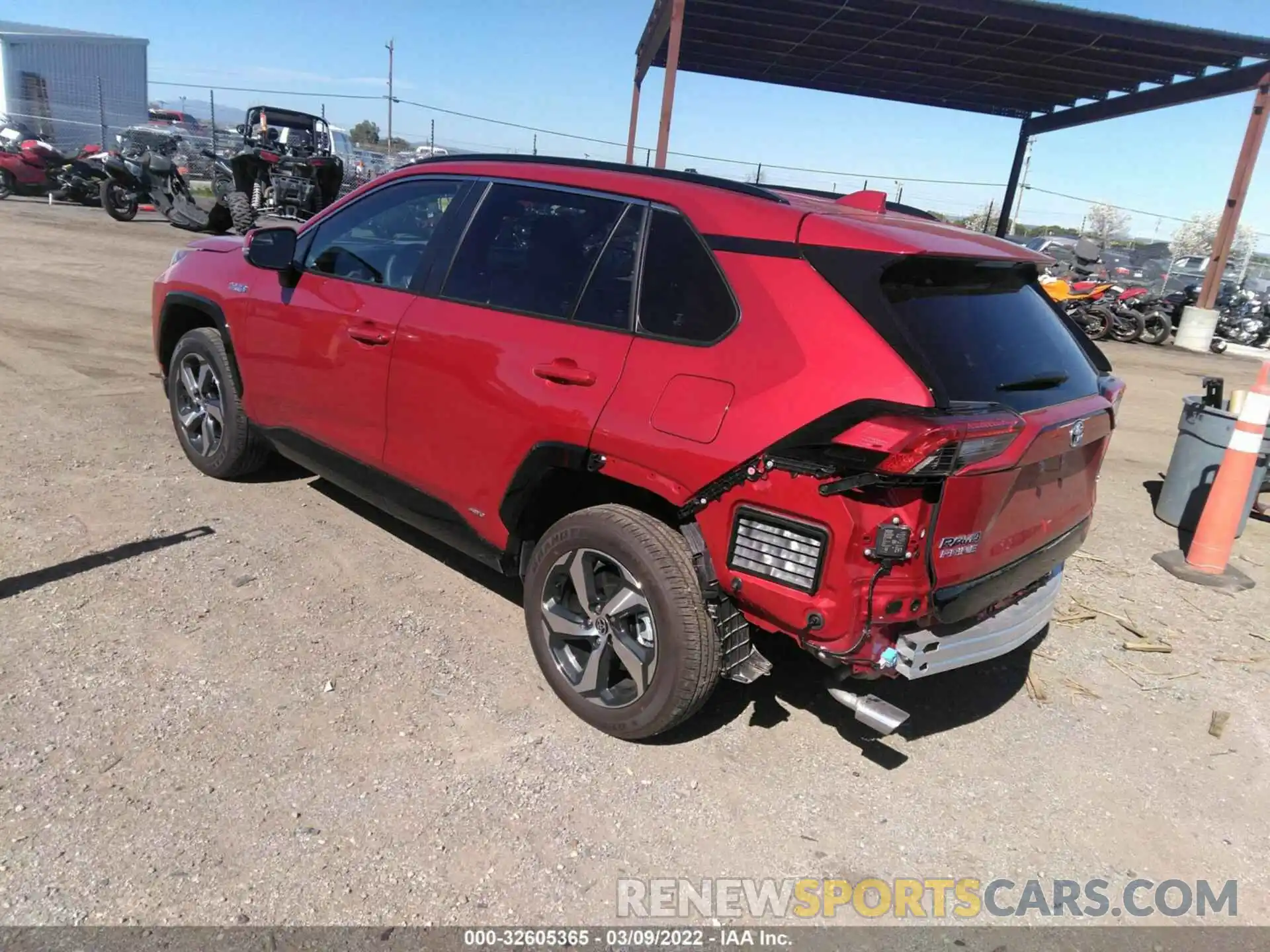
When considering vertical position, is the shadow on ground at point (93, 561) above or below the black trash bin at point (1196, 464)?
below

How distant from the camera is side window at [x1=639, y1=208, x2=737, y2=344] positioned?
2.75m

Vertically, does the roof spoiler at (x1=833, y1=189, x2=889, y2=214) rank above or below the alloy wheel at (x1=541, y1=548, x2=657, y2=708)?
above

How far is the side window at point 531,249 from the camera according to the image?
3.17 metres

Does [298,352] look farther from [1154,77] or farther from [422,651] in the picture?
[1154,77]

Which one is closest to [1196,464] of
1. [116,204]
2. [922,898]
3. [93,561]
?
[922,898]

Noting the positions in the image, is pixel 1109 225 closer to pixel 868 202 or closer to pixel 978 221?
pixel 978 221

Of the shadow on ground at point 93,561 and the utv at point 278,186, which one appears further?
the utv at point 278,186

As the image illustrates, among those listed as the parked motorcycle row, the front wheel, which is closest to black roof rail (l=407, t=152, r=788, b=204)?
the parked motorcycle row

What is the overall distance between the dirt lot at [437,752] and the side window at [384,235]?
4.47ft

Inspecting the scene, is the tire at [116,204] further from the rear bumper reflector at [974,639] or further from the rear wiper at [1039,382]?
the rear bumper reflector at [974,639]

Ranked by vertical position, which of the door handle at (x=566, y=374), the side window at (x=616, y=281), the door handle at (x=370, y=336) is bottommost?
the door handle at (x=370, y=336)

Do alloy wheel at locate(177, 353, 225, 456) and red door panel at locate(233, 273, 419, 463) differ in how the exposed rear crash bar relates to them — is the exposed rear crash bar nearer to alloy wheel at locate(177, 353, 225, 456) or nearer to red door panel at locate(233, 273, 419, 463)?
red door panel at locate(233, 273, 419, 463)

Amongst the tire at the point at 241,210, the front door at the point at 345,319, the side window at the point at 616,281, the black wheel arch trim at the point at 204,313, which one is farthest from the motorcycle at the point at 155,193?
the side window at the point at 616,281

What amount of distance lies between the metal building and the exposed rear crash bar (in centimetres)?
3071
